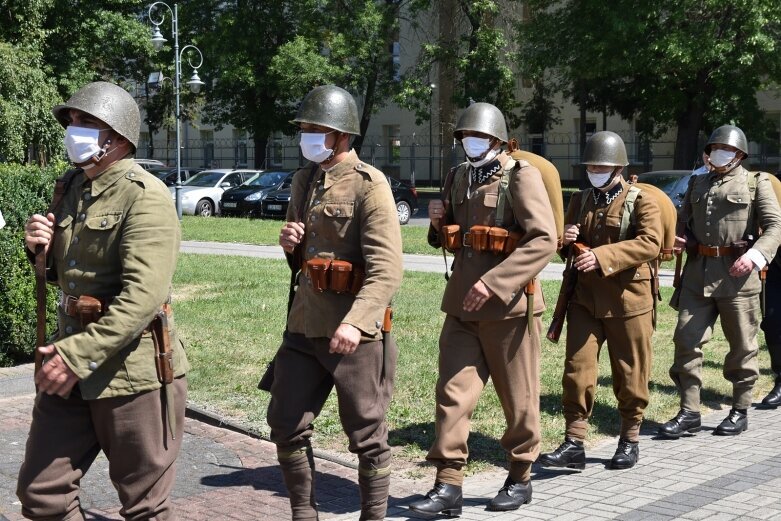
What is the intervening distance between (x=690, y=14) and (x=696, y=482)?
24856 millimetres

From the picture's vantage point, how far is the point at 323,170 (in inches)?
201

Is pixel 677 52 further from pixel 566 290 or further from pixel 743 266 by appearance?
pixel 566 290

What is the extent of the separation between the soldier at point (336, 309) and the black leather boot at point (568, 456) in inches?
72.9

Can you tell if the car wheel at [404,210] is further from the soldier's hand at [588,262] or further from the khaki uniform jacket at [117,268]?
the khaki uniform jacket at [117,268]

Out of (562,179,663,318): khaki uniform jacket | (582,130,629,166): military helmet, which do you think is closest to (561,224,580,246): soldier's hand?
(562,179,663,318): khaki uniform jacket

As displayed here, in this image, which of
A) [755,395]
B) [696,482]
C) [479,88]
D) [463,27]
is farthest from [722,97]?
[696,482]

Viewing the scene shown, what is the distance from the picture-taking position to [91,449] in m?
4.10

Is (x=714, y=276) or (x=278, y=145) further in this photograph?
(x=278, y=145)

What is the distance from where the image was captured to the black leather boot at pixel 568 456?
259 inches

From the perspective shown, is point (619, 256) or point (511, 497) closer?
point (511, 497)

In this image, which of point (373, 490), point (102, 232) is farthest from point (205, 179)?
point (102, 232)

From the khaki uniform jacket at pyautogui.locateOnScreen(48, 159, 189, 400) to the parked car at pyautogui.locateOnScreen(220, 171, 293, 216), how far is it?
26239 mm

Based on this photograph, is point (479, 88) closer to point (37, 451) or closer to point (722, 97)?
point (722, 97)

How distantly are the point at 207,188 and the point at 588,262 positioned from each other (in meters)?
26.9
